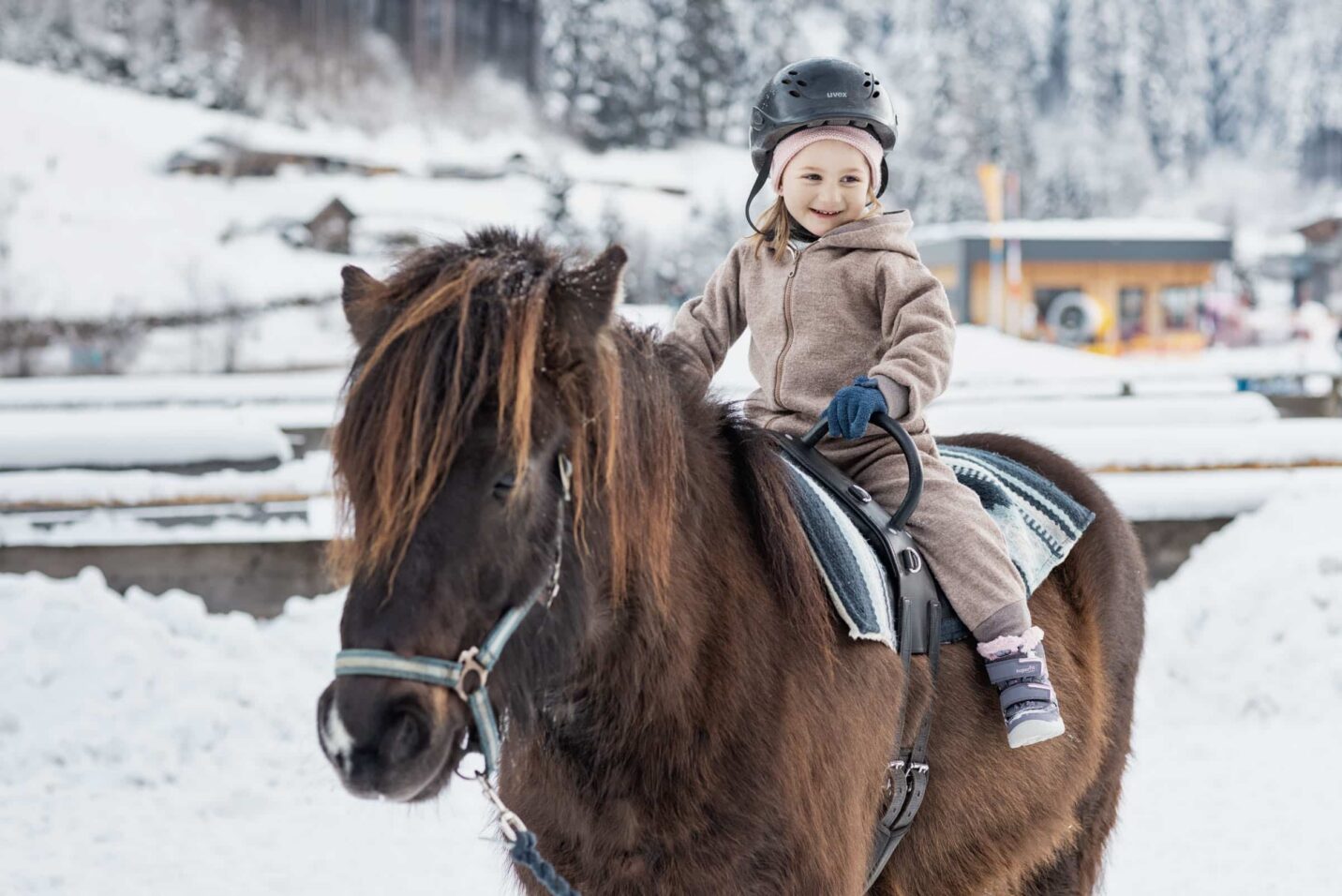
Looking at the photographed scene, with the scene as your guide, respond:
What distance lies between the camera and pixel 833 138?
2.48 metres

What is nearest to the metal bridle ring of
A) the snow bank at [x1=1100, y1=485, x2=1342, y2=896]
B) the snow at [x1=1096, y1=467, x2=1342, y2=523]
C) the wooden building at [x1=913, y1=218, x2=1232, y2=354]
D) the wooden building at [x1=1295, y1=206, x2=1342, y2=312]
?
the snow bank at [x1=1100, y1=485, x2=1342, y2=896]

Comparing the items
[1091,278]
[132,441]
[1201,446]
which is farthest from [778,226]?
[1091,278]

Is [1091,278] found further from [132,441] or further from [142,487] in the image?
[142,487]

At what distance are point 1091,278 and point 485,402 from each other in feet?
95.6

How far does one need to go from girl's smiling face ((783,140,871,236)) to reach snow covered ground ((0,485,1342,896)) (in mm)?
2446

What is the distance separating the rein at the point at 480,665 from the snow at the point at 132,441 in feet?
19.9

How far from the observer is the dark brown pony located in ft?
4.90

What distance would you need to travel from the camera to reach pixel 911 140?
46.3 metres

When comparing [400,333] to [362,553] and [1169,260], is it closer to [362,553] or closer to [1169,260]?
[362,553]

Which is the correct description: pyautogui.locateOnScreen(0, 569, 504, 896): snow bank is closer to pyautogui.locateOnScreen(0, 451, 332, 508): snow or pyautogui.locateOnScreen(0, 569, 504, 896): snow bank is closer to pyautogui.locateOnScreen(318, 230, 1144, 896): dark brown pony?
pyautogui.locateOnScreen(0, 451, 332, 508): snow

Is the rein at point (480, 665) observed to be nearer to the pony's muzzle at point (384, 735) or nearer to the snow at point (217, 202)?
the pony's muzzle at point (384, 735)

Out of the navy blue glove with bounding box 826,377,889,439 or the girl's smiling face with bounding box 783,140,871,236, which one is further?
the girl's smiling face with bounding box 783,140,871,236

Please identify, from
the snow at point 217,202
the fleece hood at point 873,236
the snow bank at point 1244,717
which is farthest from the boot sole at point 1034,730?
the snow at point 217,202

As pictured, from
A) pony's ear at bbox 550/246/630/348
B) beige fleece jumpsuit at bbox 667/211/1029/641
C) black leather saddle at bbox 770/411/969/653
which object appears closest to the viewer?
pony's ear at bbox 550/246/630/348
